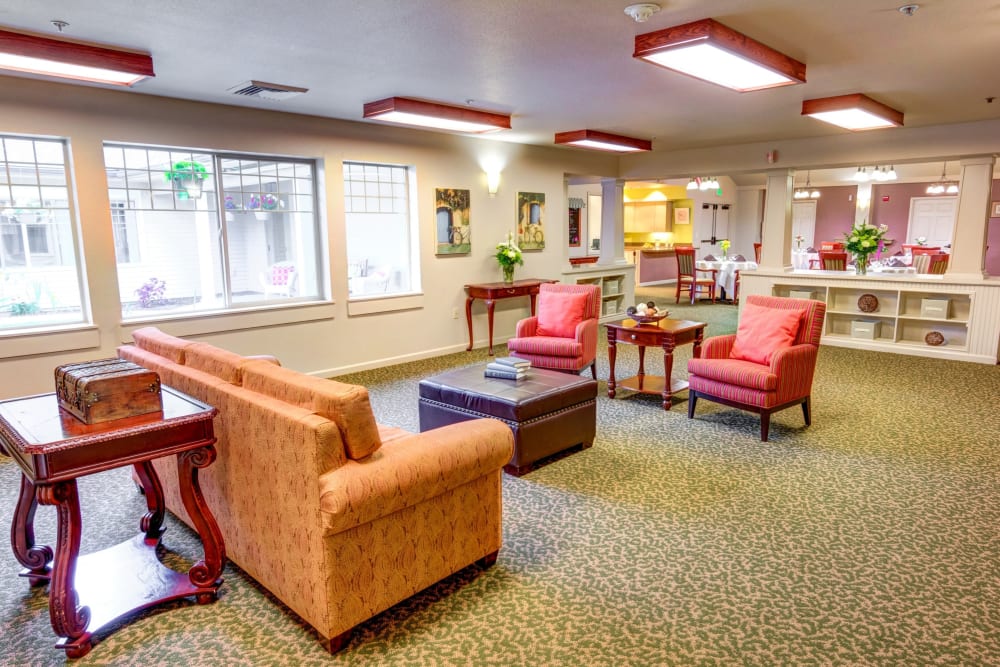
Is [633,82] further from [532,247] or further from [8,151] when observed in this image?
[8,151]

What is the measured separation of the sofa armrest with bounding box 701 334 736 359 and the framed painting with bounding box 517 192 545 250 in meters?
3.59

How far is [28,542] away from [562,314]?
4.06m

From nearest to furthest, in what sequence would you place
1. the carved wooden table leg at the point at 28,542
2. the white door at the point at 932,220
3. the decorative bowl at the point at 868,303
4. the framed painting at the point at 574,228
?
the carved wooden table leg at the point at 28,542 → the decorative bowl at the point at 868,303 → the white door at the point at 932,220 → the framed painting at the point at 574,228

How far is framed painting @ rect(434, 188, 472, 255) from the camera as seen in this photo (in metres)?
6.70

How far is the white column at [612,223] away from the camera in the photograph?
913 cm

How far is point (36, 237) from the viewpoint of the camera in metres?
4.32

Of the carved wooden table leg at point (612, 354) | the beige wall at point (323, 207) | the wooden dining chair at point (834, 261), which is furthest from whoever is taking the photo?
the wooden dining chair at point (834, 261)

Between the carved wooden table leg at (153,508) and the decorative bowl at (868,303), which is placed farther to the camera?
the decorative bowl at (868,303)

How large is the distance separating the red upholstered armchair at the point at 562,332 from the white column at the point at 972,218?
13.7 ft

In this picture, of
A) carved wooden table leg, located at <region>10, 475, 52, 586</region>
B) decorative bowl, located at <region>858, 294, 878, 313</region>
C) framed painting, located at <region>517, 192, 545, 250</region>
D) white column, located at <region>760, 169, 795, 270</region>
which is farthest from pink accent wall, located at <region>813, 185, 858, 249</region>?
carved wooden table leg, located at <region>10, 475, 52, 586</region>

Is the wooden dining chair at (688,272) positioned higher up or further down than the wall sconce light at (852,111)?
further down

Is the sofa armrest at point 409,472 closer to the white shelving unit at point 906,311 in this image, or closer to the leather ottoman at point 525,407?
the leather ottoman at point 525,407

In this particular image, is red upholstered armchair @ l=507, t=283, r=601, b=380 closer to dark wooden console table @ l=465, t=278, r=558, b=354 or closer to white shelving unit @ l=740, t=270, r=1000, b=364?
dark wooden console table @ l=465, t=278, r=558, b=354

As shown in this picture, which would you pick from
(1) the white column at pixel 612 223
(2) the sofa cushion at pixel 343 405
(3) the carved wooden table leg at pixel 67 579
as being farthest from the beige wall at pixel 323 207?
(2) the sofa cushion at pixel 343 405
